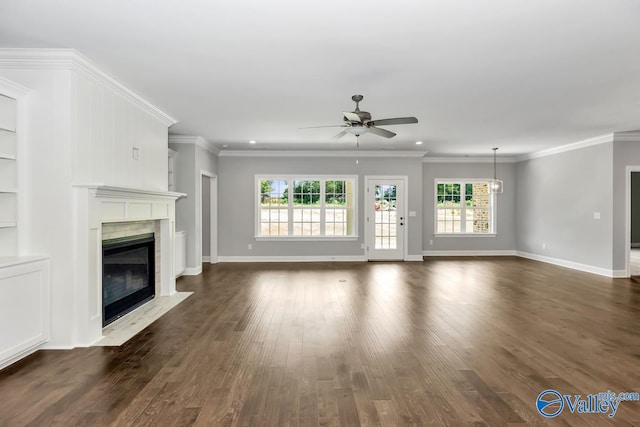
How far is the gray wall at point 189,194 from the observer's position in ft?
22.9

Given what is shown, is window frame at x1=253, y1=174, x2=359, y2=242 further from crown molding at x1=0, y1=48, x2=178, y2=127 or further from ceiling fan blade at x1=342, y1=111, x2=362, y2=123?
crown molding at x1=0, y1=48, x2=178, y2=127

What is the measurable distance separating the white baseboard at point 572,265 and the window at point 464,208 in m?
1.06

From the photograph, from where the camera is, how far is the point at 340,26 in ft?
9.28

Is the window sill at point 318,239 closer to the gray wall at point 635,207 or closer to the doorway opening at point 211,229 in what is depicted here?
the doorway opening at point 211,229

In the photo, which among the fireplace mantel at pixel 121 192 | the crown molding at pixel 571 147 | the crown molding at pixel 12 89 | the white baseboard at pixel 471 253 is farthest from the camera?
the white baseboard at pixel 471 253

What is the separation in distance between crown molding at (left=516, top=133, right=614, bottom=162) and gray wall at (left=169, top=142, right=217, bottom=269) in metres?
7.80

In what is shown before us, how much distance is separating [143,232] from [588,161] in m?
8.30

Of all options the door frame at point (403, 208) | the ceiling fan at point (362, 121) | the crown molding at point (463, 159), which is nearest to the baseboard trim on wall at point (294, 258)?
the door frame at point (403, 208)

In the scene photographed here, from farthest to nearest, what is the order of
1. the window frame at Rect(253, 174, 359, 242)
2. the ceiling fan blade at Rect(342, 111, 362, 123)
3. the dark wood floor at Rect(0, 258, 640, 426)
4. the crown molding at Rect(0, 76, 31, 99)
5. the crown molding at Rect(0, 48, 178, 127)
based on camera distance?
1. the window frame at Rect(253, 174, 359, 242)
2. the ceiling fan blade at Rect(342, 111, 362, 123)
3. the crown molding at Rect(0, 48, 178, 127)
4. the crown molding at Rect(0, 76, 31, 99)
5. the dark wood floor at Rect(0, 258, 640, 426)

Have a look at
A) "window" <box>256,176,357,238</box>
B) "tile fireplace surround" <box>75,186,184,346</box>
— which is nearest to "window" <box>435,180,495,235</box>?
"window" <box>256,176,357,238</box>

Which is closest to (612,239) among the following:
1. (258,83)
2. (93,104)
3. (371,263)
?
(371,263)

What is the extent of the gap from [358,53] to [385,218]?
6.15 metres

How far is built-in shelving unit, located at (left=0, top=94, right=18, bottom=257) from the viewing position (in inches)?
125

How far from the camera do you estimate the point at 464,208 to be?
993cm
